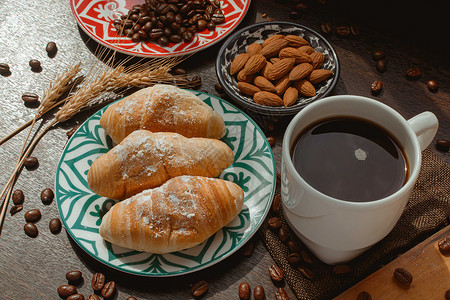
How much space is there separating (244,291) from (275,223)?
6.7 inches

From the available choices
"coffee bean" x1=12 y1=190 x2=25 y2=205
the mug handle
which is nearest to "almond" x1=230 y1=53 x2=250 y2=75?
the mug handle

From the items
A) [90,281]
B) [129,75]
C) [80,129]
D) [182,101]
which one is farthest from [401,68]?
[90,281]

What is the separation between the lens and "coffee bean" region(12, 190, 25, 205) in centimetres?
115

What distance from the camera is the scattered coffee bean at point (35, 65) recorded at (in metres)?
1.41

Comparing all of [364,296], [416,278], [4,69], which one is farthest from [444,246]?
[4,69]

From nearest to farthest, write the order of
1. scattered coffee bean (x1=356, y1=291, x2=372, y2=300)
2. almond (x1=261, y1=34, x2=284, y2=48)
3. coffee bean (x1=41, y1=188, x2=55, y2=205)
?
scattered coffee bean (x1=356, y1=291, x2=372, y2=300) < coffee bean (x1=41, y1=188, x2=55, y2=205) < almond (x1=261, y1=34, x2=284, y2=48)

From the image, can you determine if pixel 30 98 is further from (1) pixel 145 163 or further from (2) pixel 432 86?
(2) pixel 432 86

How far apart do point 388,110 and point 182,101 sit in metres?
0.49

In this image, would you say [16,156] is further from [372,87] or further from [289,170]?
[372,87]

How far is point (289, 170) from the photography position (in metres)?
0.84

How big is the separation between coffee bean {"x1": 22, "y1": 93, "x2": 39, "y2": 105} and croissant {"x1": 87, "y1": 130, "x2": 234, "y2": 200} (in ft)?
1.31

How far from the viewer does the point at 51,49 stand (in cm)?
144

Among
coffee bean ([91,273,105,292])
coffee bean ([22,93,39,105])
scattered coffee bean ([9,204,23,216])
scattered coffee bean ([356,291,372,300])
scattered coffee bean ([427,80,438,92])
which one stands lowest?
scattered coffee bean ([356,291,372,300])

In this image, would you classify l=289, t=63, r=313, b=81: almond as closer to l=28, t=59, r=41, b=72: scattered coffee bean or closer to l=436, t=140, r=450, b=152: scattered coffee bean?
l=436, t=140, r=450, b=152: scattered coffee bean
